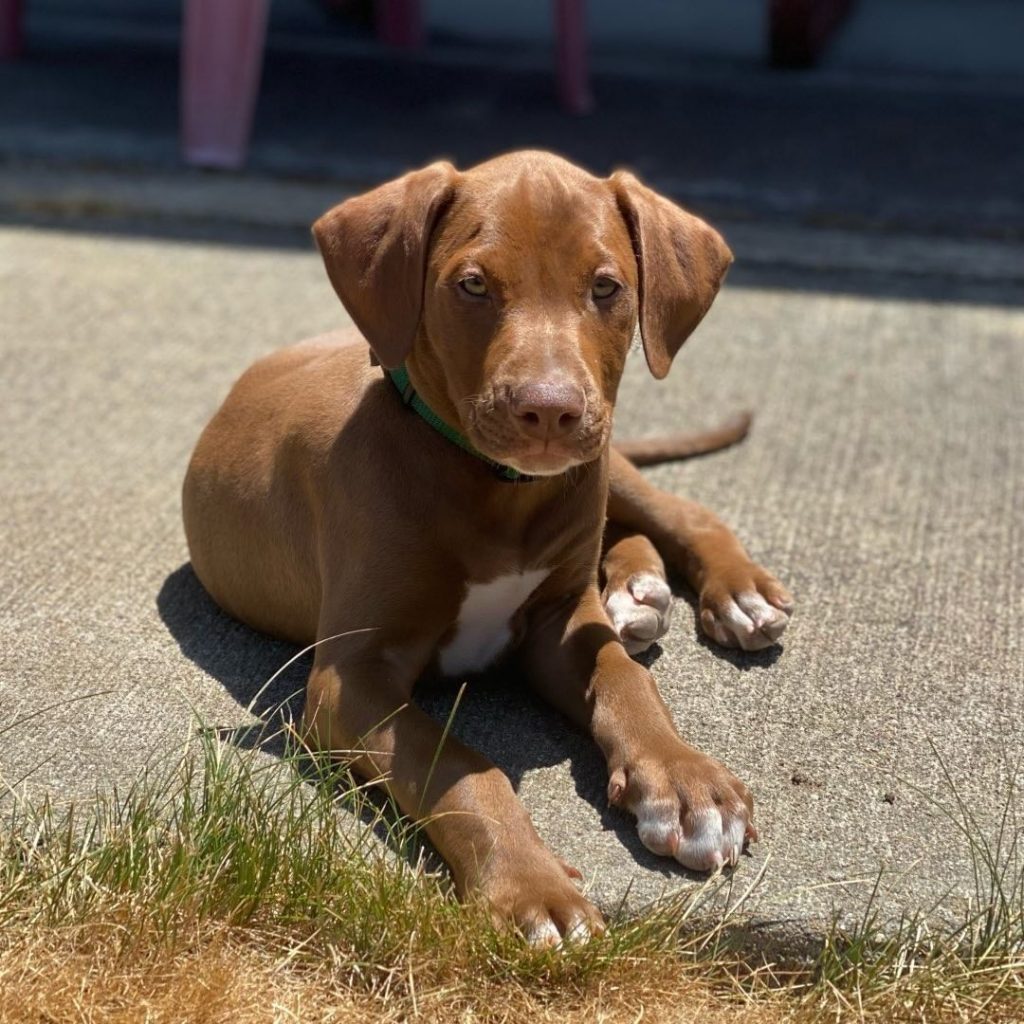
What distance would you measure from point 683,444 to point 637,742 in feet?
5.86

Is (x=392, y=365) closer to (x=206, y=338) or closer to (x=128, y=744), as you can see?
(x=128, y=744)

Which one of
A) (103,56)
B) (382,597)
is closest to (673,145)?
(103,56)

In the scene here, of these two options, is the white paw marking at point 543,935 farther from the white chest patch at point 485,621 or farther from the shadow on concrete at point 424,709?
the white chest patch at point 485,621

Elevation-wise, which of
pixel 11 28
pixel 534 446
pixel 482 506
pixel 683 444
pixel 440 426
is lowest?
pixel 11 28

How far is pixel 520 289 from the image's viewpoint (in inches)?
123

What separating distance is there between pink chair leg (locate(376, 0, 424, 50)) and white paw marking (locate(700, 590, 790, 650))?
612cm

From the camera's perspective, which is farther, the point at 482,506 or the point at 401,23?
the point at 401,23

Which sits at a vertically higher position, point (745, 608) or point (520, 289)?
point (520, 289)

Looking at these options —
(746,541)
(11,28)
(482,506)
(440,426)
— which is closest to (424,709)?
(482,506)

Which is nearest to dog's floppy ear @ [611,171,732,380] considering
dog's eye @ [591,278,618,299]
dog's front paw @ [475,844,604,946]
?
dog's eye @ [591,278,618,299]

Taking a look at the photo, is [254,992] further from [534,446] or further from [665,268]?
[665,268]

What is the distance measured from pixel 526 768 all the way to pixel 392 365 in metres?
0.86

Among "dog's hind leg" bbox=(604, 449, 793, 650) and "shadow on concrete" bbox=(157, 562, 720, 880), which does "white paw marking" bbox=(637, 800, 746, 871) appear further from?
"dog's hind leg" bbox=(604, 449, 793, 650)

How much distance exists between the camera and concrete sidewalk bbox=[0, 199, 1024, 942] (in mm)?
3232
